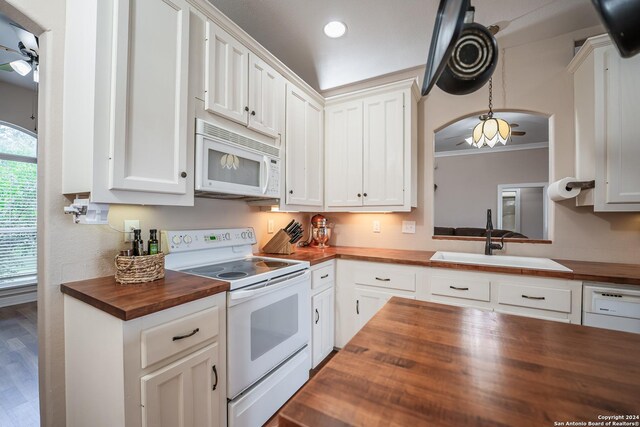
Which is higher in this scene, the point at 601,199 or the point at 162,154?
the point at 162,154

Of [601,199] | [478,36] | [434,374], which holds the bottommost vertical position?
[434,374]

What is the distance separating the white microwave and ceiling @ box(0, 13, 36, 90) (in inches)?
85.7

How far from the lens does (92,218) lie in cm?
120

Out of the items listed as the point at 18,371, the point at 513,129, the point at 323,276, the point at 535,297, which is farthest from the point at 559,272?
the point at 513,129

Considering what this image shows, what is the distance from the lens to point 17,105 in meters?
3.62

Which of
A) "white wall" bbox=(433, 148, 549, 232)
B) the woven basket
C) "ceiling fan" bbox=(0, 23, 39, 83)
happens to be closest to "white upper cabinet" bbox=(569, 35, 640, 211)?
the woven basket

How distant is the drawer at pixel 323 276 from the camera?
207 cm

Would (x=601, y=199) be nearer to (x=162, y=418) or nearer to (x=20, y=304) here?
(x=162, y=418)

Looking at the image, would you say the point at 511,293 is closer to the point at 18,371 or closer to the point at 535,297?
the point at 535,297

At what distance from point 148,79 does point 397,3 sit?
5.29 ft

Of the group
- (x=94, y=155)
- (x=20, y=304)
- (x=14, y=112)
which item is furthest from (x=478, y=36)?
(x=20, y=304)

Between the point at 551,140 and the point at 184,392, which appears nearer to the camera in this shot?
the point at 184,392

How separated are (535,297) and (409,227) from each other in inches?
44.4

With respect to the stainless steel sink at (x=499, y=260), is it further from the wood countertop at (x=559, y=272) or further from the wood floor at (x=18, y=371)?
the wood floor at (x=18, y=371)
